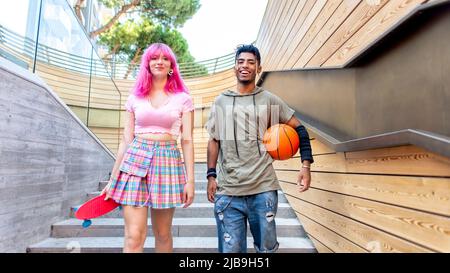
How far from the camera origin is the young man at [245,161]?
156 centimetres

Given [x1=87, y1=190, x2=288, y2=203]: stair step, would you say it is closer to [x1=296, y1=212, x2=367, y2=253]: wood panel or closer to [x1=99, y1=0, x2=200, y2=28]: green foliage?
[x1=296, y1=212, x2=367, y2=253]: wood panel

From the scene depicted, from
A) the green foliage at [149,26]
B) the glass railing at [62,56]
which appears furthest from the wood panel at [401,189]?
the green foliage at [149,26]

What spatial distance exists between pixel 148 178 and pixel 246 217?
0.57 meters

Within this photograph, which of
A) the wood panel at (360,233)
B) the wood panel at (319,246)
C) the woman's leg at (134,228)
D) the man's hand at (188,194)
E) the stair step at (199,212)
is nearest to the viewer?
the wood panel at (360,233)

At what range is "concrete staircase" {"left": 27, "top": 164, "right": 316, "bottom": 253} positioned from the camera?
2.20 metres

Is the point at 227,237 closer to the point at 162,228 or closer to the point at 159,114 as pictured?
the point at 162,228

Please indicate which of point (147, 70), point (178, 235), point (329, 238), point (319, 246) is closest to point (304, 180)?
point (329, 238)

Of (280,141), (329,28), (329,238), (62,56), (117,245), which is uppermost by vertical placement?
(62,56)

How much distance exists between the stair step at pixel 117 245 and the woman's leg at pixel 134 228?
2.67ft

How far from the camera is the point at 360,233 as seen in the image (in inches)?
57.8

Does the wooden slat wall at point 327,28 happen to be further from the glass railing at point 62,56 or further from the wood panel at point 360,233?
the glass railing at point 62,56

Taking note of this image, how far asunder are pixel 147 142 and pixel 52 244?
1374 millimetres
